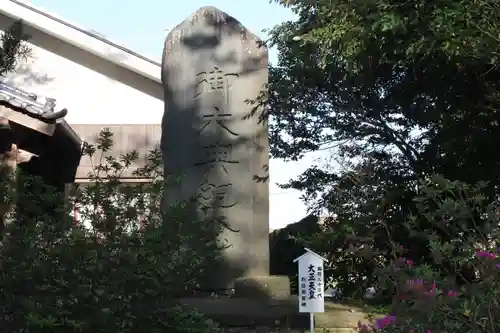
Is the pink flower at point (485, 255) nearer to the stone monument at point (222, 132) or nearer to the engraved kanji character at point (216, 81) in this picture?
→ the stone monument at point (222, 132)

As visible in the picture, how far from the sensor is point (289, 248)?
39.2ft

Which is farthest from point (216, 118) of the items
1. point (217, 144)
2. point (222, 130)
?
point (217, 144)

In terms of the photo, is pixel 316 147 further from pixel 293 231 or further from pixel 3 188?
pixel 3 188

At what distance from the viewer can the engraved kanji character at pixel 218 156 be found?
27.8ft

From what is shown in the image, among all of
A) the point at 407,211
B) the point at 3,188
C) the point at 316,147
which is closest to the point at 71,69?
the point at 316,147

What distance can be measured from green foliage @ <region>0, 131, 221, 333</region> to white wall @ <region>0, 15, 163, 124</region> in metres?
9.47

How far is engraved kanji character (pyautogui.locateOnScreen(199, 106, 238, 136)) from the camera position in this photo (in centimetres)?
857

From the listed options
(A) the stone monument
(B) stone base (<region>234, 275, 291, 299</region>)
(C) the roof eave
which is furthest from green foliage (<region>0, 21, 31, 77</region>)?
(C) the roof eave

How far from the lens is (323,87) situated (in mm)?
11500

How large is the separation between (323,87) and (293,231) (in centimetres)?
272

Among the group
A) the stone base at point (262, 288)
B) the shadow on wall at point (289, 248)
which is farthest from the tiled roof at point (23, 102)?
the shadow on wall at point (289, 248)

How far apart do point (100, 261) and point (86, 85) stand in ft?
35.2

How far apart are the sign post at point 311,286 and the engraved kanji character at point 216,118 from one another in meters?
2.85

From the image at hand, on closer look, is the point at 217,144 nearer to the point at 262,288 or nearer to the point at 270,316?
the point at 262,288
